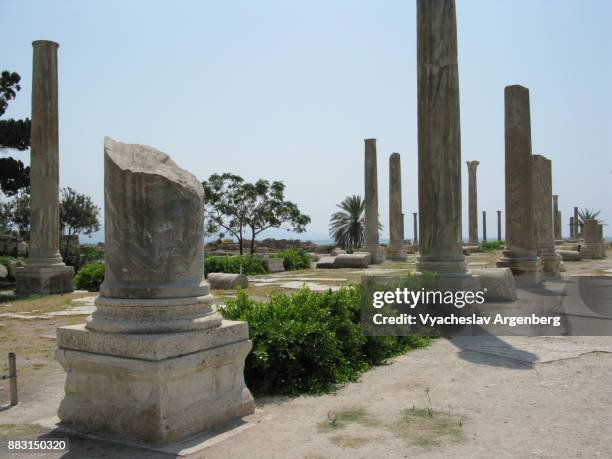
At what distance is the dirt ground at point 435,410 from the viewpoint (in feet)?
13.2

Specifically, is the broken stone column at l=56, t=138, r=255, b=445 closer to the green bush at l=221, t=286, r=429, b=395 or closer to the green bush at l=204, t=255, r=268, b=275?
the green bush at l=221, t=286, r=429, b=395

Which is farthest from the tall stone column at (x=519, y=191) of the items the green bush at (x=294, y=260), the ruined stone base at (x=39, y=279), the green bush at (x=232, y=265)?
the ruined stone base at (x=39, y=279)

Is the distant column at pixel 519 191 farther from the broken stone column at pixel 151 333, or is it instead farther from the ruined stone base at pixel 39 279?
the ruined stone base at pixel 39 279

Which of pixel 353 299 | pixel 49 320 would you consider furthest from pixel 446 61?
pixel 49 320

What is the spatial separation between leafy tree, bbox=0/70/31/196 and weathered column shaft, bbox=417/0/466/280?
574 inches

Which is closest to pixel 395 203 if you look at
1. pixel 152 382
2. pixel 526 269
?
pixel 526 269

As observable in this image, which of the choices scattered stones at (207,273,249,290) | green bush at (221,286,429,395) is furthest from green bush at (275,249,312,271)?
green bush at (221,286,429,395)

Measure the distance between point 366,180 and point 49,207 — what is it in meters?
16.6

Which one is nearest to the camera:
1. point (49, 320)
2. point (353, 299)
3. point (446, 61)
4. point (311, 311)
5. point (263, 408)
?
point (263, 408)

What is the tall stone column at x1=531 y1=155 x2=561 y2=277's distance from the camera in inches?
696

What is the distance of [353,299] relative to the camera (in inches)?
295

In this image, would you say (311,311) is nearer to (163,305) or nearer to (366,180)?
(163,305)

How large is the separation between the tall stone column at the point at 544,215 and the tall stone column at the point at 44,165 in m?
14.5

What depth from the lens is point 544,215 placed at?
60.3 ft
